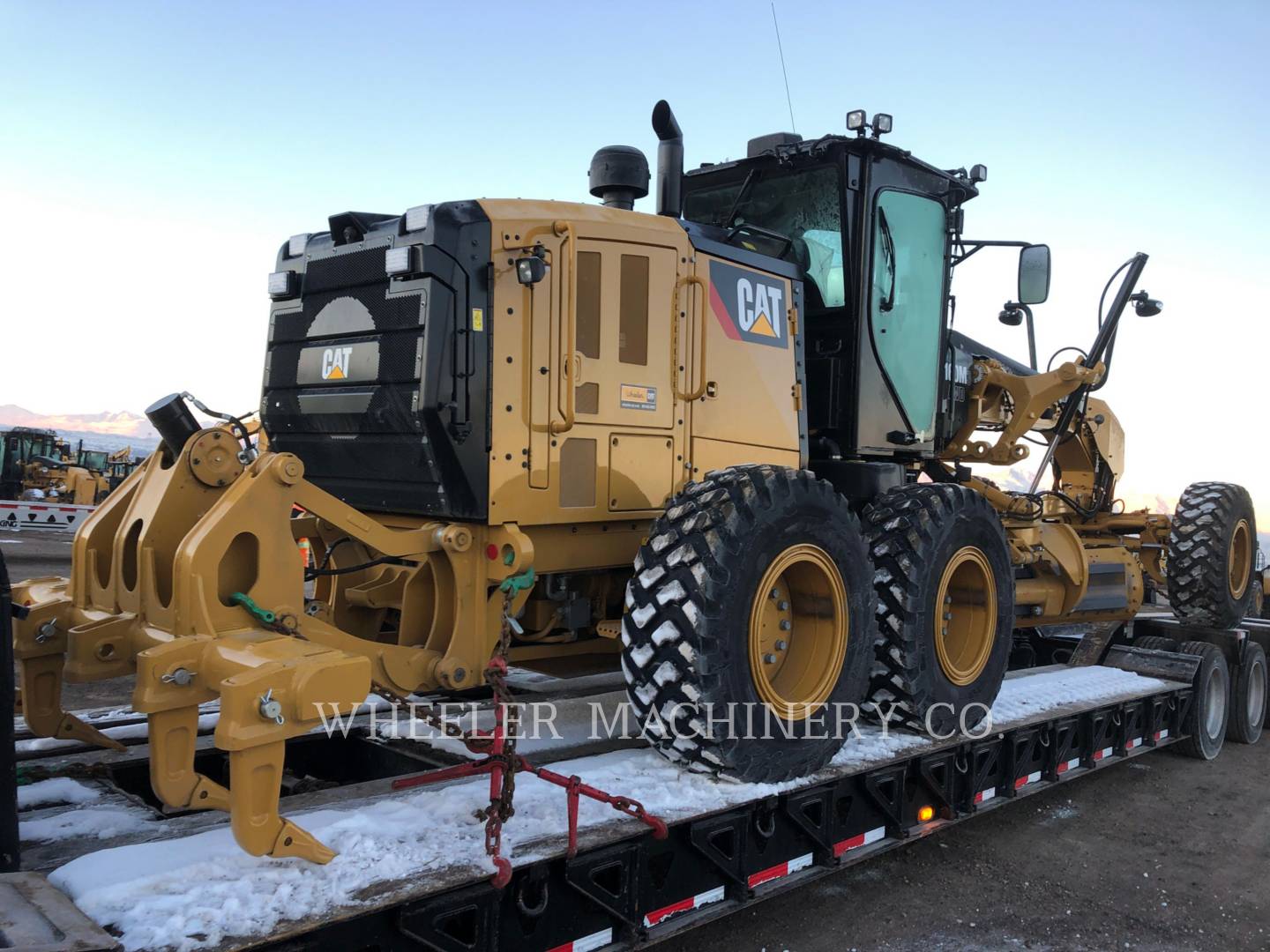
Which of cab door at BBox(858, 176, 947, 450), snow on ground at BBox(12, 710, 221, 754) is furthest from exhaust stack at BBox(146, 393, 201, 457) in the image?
cab door at BBox(858, 176, 947, 450)

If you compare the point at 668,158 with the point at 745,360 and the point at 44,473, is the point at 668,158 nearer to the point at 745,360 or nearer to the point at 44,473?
the point at 745,360

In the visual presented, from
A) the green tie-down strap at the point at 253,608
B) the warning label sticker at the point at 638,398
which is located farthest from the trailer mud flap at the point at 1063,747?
the green tie-down strap at the point at 253,608

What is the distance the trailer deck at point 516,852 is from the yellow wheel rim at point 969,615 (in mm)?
392

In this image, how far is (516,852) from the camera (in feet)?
10.8

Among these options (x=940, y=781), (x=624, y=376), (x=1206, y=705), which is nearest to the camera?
(x=624, y=376)

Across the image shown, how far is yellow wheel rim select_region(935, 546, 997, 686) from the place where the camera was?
18.2 ft

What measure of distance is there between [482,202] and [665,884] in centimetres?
278

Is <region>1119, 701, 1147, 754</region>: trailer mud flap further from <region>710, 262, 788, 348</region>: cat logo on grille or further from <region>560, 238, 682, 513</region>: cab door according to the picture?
<region>560, 238, 682, 513</region>: cab door

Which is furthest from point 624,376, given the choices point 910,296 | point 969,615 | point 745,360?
point 969,615

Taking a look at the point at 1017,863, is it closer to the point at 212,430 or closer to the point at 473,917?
the point at 473,917

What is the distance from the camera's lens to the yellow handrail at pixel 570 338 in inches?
170

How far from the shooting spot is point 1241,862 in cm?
572

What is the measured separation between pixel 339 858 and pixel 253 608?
919 mm

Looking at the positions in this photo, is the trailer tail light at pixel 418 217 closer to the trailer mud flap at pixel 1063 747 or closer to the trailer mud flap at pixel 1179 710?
the trailer mud flap at pixel 1063 747
